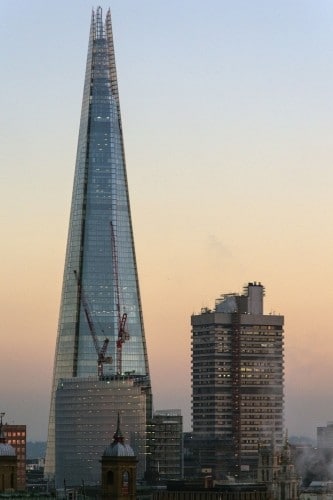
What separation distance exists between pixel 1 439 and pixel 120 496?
62.5 ft

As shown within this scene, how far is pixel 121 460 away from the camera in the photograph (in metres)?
185

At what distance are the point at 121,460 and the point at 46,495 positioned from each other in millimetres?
11166

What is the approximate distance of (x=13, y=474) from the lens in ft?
643

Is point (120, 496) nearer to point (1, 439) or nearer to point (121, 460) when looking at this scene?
point (121, 460)

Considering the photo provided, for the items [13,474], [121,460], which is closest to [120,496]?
[121,460]

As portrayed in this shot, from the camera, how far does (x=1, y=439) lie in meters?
198

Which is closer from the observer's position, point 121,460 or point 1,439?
point 121,460

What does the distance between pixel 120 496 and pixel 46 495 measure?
1063cm

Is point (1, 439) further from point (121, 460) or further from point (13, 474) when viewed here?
point (121, 460)

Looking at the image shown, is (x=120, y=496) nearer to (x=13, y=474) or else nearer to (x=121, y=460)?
(x=121, y=460)

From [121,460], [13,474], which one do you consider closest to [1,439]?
[13,474]

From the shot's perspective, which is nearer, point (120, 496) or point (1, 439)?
point (120, 496)

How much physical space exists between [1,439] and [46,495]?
373 inches
